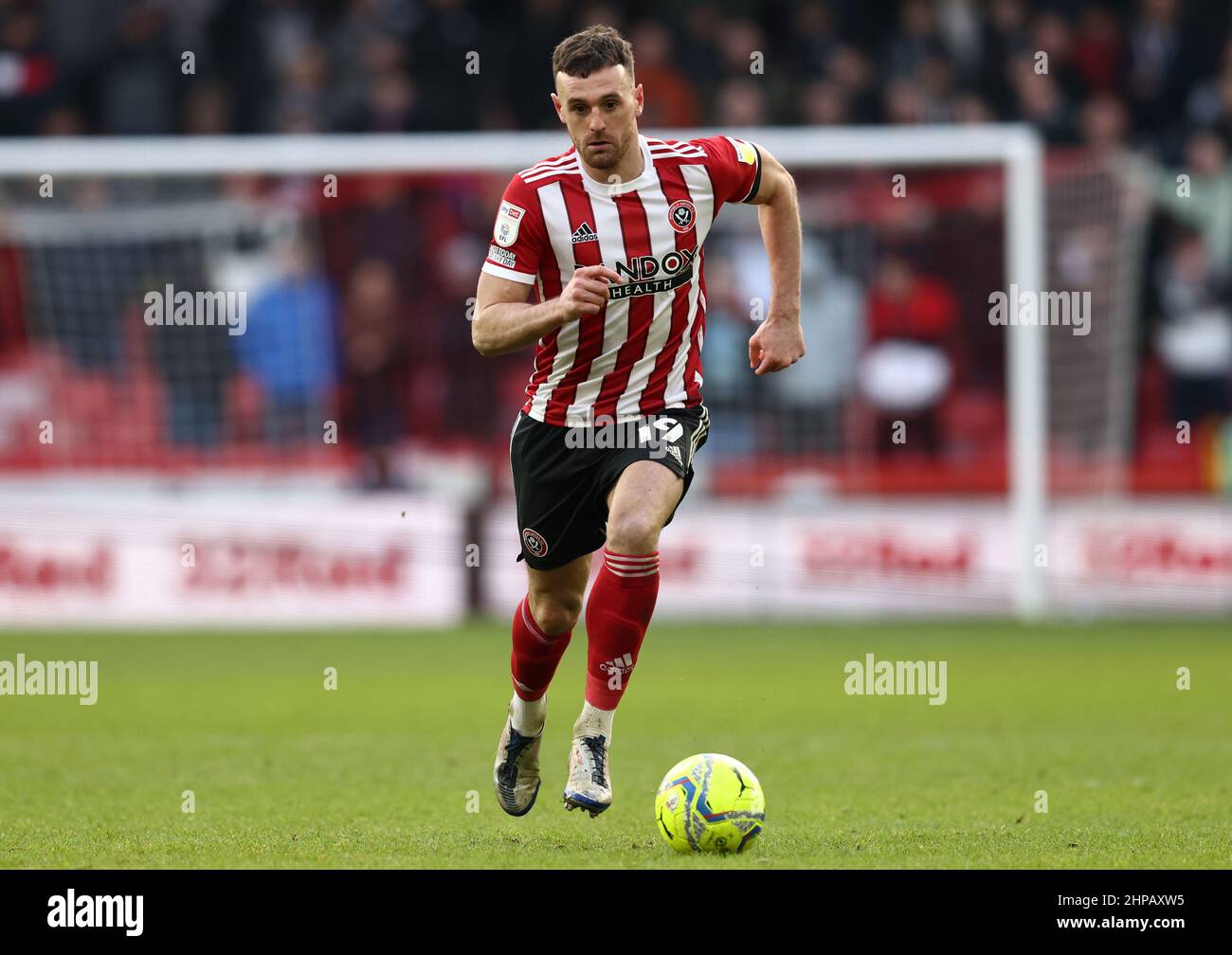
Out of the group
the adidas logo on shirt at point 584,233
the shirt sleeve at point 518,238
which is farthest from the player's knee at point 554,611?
the adidas logo on shirt at point 584,233

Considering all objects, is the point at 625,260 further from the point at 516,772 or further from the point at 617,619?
the point at 516,772

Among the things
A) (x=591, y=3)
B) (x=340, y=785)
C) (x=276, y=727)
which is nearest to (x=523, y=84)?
(x=591, y=3)

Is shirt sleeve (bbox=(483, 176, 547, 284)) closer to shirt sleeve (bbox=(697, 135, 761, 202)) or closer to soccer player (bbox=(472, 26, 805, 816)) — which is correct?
soccer player (bbox=(472, 26, 805, 816))

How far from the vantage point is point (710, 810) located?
17.2 ft

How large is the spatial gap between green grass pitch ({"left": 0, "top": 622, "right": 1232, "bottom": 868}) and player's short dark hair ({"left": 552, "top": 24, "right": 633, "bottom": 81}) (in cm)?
229

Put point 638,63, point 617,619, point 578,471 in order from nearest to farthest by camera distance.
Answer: point 617,619, point 578,471, point 638,63

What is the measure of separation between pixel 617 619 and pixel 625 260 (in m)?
1.12

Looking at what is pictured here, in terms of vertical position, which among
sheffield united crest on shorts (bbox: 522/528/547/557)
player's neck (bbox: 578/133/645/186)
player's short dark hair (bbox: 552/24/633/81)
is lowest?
sheffield united crest on shorts (bbox: 522/528/547/557)

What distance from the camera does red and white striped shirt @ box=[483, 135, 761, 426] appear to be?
5723 mm

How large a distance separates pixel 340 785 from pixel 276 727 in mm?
2022

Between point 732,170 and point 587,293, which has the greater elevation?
point 732,170

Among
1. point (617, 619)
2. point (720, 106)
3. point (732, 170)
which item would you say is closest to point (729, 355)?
point (720, 106)

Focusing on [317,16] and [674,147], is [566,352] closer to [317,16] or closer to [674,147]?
[674,147]

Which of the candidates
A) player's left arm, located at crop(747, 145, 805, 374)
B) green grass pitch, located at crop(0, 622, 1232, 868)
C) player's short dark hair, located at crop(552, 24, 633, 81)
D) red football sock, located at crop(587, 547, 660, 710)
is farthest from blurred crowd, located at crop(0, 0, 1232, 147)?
red football sock, located at crop(587, 547, 660, 710)
